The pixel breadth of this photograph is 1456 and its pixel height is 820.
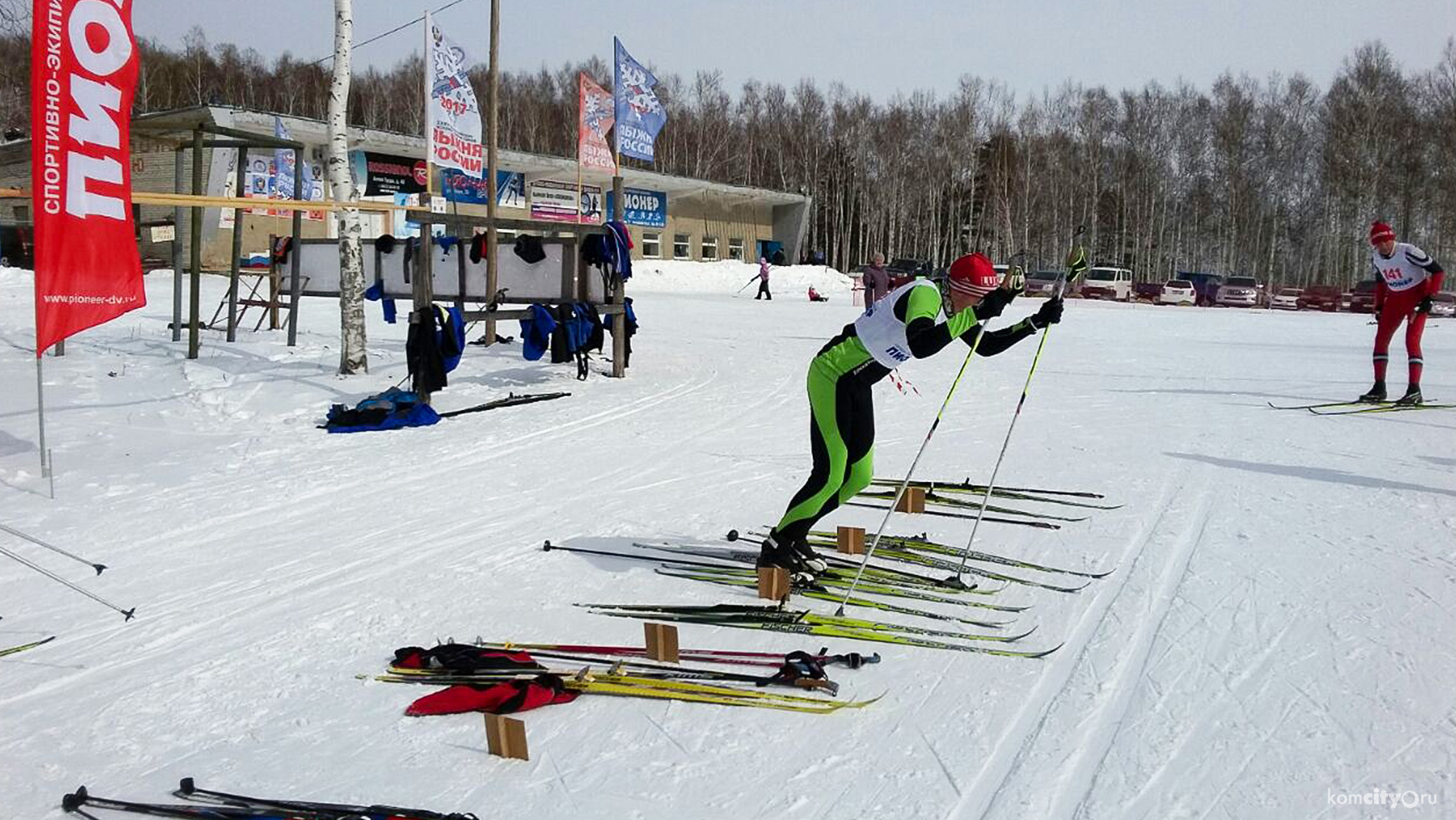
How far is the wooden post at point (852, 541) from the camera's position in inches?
228

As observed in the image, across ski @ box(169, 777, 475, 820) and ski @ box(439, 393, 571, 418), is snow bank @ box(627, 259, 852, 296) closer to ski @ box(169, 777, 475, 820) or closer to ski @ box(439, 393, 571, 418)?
ski @ box(439, 393, 571, 418)

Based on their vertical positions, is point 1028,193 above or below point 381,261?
above

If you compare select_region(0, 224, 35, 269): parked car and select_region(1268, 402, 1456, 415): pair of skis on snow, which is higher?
select_region(0, 224, 35, 269): parked car

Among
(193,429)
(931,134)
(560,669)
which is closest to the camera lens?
(560,669)

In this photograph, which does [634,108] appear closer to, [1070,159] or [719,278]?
[719,278]

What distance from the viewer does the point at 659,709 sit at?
371cm

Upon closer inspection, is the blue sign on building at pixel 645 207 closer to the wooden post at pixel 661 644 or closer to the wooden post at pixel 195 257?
the wooden post at pixel 195 257

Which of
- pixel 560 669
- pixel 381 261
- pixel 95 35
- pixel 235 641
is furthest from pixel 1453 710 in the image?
pixel 381 261

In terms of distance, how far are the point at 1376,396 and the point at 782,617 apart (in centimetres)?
951

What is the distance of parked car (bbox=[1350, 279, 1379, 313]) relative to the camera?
34294 millimetres

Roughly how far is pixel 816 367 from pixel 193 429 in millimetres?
6892

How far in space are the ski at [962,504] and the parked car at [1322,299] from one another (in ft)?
119

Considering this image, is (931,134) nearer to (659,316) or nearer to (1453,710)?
(659,316)

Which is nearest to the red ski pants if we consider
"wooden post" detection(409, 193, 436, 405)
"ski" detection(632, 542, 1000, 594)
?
"ski" detection(632, 542, 1000, 594)
